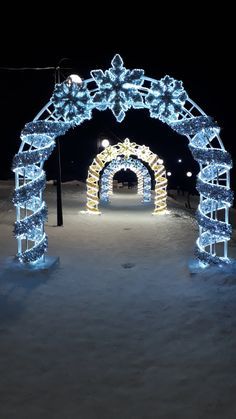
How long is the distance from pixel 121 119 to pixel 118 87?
68cm

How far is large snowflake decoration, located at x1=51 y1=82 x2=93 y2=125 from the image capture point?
9.38m

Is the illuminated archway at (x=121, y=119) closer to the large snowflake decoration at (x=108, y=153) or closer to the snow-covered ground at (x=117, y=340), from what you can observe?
the snow-covered ground at (x=117, y=340)

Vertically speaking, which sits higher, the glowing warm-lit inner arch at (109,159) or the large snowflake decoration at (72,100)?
the large snowflake decoration at (72,100)

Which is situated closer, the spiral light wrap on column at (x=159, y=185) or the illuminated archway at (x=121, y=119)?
the illuminated archway at (x=121, y=119)

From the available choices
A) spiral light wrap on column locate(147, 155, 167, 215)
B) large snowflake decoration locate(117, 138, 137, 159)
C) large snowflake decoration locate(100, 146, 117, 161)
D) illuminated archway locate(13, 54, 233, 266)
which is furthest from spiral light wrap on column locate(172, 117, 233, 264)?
large snowflake decoration locate(117, 138, 137, 159)

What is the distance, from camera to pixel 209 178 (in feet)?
32.6

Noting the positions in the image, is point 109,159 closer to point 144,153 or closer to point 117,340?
point 144,153

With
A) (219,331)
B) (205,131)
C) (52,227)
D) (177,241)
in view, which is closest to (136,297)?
(219,331)

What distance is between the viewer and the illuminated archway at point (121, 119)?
30.2 ft

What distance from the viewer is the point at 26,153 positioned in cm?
970

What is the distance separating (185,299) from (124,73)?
475cm

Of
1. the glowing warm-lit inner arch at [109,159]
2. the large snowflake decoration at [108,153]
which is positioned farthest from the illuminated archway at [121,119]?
the large snowflake decoration at [108,153]

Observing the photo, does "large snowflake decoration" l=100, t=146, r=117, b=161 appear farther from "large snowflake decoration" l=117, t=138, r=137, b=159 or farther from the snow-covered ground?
the snow-covered ground

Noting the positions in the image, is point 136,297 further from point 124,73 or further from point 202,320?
point 124,73
